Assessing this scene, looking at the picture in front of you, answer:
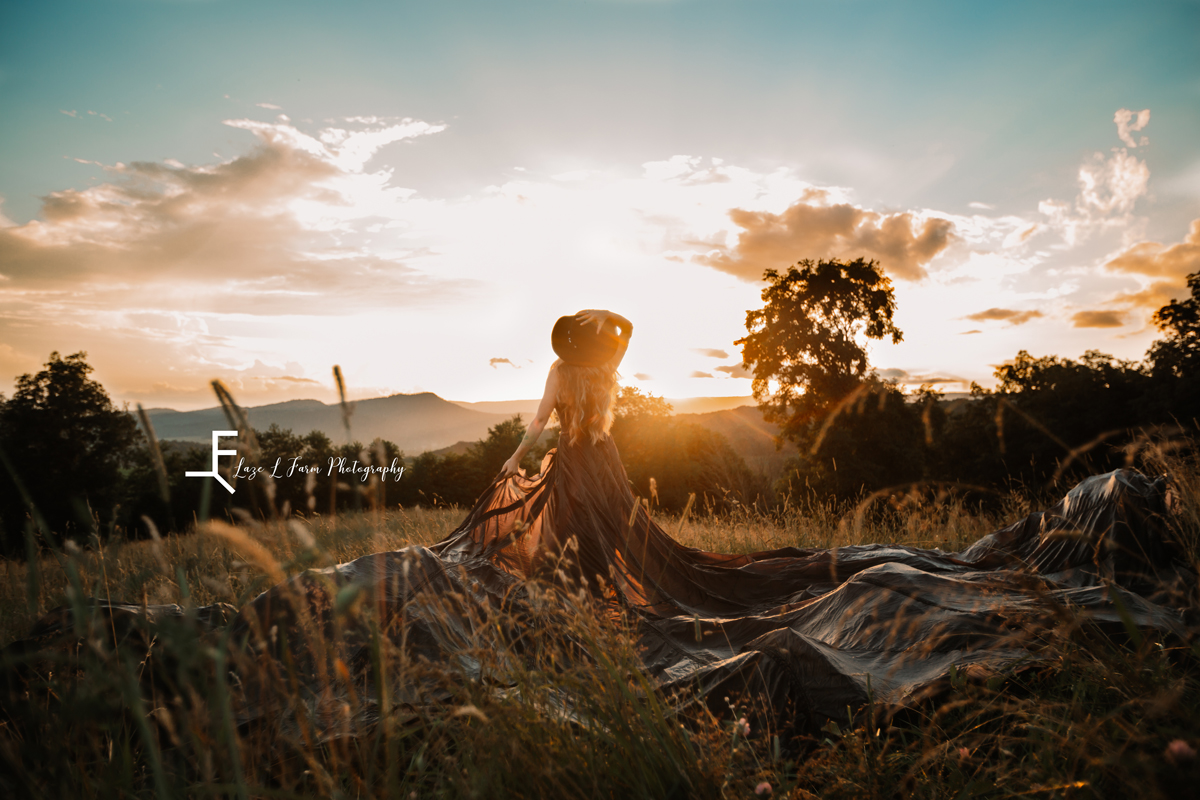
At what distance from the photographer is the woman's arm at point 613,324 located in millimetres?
5664

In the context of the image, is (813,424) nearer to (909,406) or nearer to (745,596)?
(909,406)

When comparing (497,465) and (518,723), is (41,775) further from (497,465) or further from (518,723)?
(497,465)

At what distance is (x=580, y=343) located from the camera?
5602mm

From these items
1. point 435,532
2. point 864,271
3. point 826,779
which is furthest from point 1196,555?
point 864,271

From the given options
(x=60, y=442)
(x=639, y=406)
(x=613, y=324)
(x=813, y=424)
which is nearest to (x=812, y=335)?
(x=813, y=424)

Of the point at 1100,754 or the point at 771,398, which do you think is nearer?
the point at 1100,754

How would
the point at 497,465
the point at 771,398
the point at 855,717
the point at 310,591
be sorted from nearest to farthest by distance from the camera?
the point at 855,717 < the point at 310,591 < the point at 771,398 < the point at 497,465

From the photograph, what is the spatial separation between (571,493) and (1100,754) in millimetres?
3949

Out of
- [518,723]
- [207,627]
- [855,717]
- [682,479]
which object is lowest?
[682,479]

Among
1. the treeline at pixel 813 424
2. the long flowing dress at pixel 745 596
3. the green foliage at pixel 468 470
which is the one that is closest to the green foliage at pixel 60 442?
the treeline at pixel 813 424

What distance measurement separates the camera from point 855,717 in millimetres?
2316

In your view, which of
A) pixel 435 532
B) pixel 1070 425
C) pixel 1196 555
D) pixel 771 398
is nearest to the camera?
pixel 1196 555

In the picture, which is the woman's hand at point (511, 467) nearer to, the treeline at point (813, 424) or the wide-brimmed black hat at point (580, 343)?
the wide-brimmed black hat at point (580, 343)

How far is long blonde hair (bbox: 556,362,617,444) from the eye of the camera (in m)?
5.48
